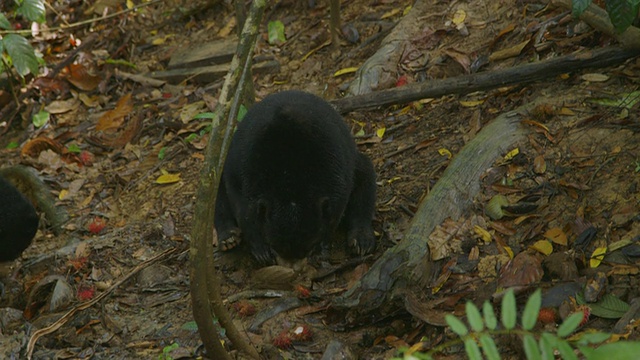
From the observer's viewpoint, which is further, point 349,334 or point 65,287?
point 65,287

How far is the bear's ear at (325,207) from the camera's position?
20.1 ft

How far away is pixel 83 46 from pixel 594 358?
10.7 meters

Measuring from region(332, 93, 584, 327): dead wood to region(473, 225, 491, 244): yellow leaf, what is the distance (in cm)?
20

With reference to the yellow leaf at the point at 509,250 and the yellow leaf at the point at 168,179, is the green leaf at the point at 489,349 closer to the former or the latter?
the yellow leaf at the point at 509,250

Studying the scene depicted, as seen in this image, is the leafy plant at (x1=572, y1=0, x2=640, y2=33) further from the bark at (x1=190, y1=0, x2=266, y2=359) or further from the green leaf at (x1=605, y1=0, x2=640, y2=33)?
the bark at (x1=190, y1=0, x2=266, y2=359)

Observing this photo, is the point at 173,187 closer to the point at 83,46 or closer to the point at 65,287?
the point at 65,287

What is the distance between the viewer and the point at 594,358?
1556 mm

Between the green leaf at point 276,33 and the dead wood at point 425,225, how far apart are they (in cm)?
440

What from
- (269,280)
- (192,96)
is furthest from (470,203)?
(192,96)

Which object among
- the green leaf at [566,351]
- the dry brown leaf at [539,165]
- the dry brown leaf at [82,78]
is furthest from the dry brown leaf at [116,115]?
the green leaf at [566,351]

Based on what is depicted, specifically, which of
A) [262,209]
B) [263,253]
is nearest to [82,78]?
[263,253]

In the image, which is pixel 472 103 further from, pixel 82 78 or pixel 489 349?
pixel 82 78

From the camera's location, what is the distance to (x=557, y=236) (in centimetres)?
525

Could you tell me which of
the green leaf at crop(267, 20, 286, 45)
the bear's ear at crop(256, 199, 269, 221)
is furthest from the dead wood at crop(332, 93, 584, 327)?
the green leaf at crop(267, 20, 286, 45)
